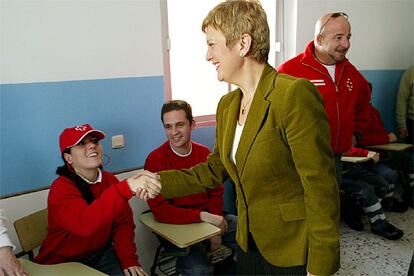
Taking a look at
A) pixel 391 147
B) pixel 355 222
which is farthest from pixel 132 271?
pixel 391 147

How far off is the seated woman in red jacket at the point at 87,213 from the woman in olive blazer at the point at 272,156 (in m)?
0.54

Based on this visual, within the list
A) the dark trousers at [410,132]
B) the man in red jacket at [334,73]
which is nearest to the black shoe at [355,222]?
the man in red jacket at [334,73]

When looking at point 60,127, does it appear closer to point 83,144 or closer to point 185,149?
point 83,144

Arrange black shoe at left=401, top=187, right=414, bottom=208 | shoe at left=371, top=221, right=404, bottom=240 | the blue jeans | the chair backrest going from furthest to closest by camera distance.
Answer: black shoe at left=401, top=187, right=414, bottom=208 < shoe at left=371, top=221, right=404, bottom=240 < the blue jeans < the chair backrest

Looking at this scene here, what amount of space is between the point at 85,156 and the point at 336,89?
5.79 feet

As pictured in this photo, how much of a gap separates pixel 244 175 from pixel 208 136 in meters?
1.86

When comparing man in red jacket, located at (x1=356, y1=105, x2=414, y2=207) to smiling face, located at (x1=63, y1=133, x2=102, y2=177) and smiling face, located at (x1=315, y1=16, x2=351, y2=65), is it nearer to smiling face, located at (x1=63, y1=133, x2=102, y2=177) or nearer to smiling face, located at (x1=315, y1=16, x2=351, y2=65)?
smiling face, located at (x1=315, y1=16, x2=351, y2=65)

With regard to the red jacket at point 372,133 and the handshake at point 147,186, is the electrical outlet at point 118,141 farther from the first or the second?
the red jacket at point 372,133

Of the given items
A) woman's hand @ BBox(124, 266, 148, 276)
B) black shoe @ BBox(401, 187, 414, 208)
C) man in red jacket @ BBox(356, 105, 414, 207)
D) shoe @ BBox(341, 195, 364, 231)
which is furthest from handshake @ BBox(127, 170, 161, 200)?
black shoe @ BBox(401, 187, 414, 208)

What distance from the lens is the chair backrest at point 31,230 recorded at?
1.83 m

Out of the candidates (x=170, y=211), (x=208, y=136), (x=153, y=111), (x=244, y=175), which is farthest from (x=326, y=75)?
(x=244, y=175)

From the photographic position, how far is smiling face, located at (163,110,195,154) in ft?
7.75

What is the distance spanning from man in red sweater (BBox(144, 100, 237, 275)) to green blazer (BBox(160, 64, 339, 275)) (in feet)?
2.82

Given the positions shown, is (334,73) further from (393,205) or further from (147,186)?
(393,205)
